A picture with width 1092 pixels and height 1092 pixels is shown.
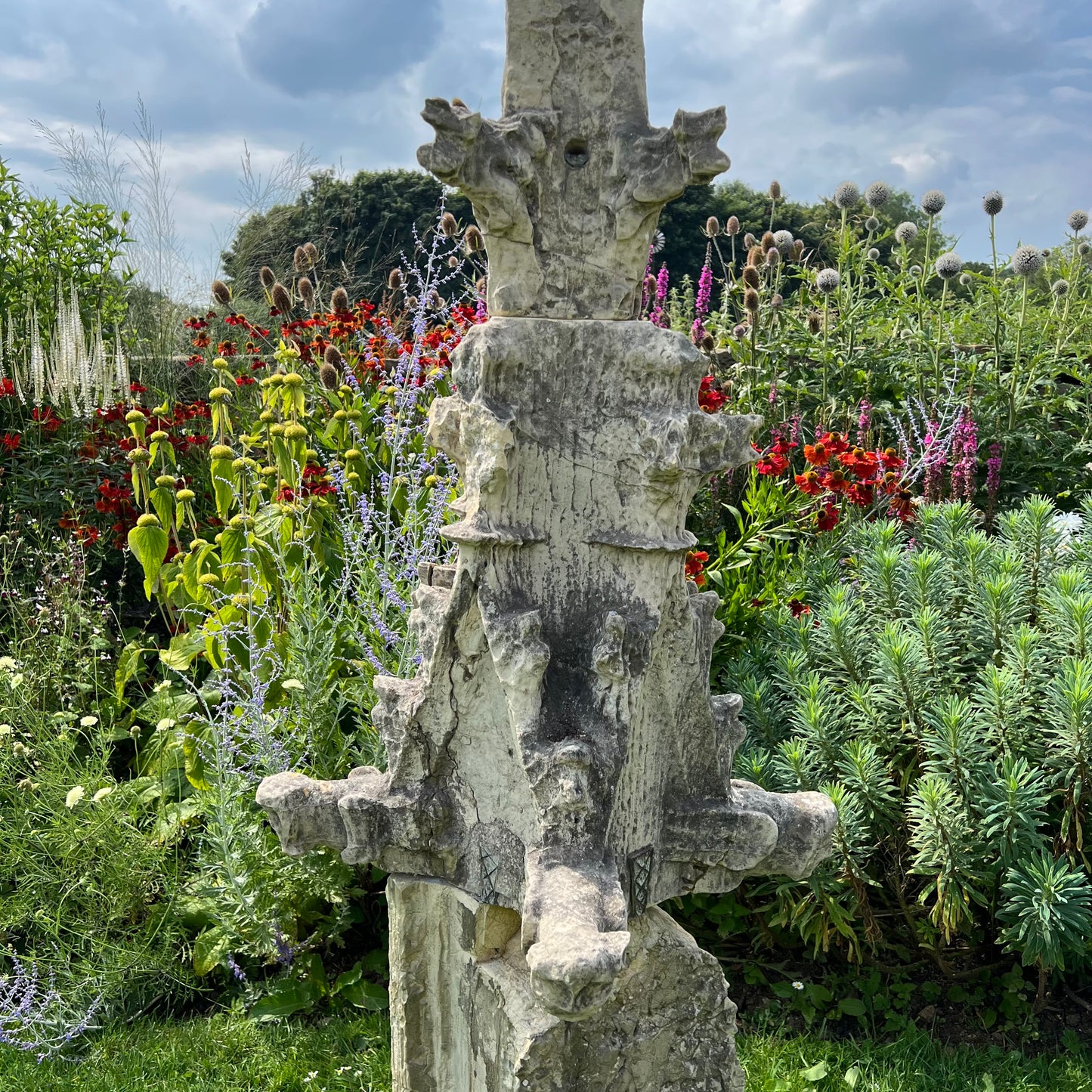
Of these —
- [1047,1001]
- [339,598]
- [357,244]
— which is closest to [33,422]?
[339,598]

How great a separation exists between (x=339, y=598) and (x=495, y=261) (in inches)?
92.6

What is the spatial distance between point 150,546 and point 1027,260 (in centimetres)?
500

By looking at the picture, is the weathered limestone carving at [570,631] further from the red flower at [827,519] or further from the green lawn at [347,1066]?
the red flower at [827,519]

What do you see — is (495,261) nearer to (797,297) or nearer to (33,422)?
(33,422)

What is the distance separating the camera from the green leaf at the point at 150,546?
3.61 metres

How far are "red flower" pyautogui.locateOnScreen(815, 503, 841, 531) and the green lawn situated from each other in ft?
5.93

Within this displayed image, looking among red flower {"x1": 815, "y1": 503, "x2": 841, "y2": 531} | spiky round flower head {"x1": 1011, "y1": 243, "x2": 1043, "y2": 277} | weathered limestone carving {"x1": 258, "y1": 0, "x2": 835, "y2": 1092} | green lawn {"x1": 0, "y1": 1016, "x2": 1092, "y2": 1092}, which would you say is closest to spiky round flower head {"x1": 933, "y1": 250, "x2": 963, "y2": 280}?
spiky round flower head {"x1": 1011, "y1": 243, "x2": 1043, "y2": 277}

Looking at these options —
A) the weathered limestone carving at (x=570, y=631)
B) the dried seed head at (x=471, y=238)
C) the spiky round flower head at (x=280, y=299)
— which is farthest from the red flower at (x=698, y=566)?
the spiky round flower head at (x=280, y=299)

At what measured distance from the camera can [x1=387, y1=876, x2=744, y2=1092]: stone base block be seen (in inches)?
62.7

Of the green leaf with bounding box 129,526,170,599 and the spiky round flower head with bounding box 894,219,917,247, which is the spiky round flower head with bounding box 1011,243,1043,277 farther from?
the green leaf with bounding box 129,526,170,599

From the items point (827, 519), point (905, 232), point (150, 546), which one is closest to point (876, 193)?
point (905, 232)

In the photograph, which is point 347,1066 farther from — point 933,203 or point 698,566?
point 933,203

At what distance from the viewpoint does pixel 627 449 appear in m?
1.55

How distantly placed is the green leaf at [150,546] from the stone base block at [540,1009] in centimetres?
223
